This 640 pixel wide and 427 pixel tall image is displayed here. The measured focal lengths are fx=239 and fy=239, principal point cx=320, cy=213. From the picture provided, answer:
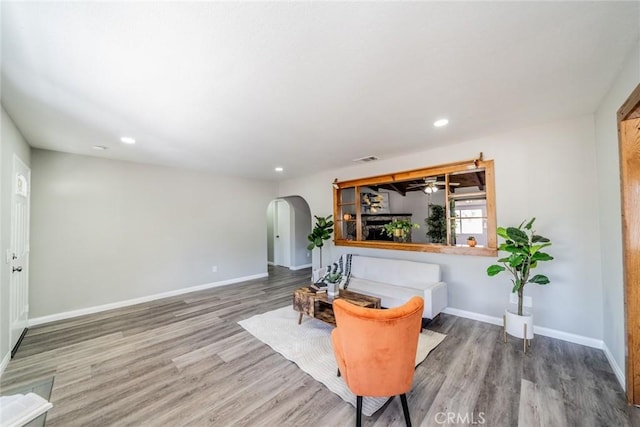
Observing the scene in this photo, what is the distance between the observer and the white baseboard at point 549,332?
8.82 feet

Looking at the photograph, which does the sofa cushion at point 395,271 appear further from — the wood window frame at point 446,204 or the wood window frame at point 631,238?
the wood window frame at point 631,238

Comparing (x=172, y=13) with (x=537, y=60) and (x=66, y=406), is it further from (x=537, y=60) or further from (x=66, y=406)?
(x=66, y=406)

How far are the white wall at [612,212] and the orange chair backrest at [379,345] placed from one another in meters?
2.03

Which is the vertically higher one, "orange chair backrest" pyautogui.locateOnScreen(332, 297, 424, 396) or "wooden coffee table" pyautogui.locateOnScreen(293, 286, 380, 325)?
"orange chair backrest" pyautogui.locateOnScreen(332, 297, 424, 396)

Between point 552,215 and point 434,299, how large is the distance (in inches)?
69.3

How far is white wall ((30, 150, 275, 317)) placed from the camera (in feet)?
12.1

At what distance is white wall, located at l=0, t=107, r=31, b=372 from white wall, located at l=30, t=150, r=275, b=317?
132 centimetres

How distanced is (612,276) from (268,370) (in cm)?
348

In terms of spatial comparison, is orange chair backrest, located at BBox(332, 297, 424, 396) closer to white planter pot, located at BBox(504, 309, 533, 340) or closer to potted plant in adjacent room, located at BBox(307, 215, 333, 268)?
white planter pot, located at BBox(504, 309, 533, 340)

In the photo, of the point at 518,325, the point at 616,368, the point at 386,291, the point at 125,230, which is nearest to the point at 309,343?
the point at 386,291

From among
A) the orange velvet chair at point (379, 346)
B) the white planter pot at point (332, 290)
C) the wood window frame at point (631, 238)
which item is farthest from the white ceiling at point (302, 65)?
the white planter pot at point (332, 290)

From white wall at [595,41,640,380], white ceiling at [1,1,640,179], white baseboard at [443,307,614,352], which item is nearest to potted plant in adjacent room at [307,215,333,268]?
white ceiling at [1,1,640,179]

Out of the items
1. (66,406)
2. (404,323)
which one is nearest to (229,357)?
(66,406)

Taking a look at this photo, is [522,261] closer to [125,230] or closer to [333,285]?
[333,285]
